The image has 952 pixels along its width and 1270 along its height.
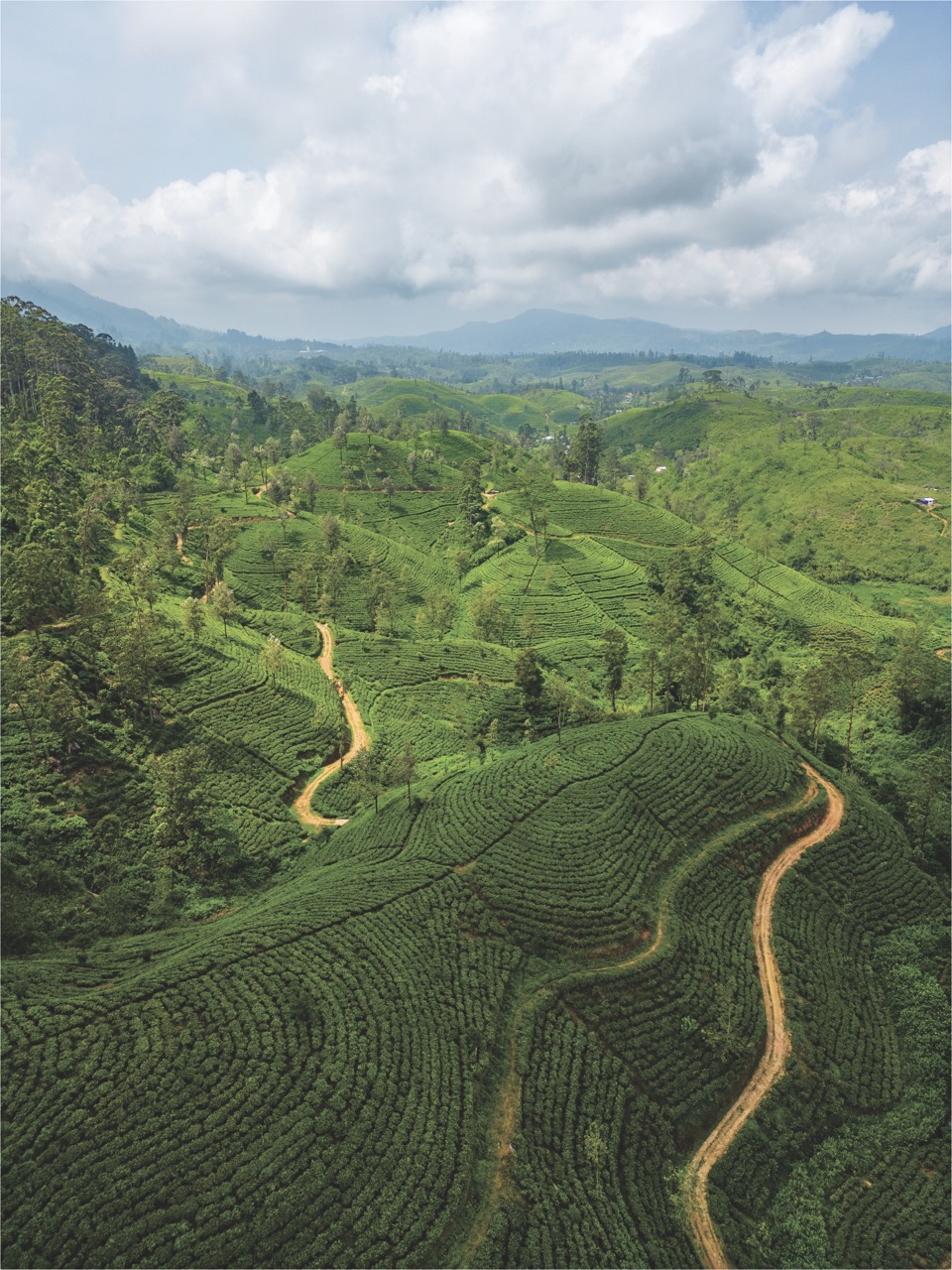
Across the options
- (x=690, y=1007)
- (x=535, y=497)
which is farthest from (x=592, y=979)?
(x=535, y=497)

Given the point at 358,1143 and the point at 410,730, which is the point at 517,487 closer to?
the point at 410,730

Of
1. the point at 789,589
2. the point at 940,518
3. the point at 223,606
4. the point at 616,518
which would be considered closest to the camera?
the point at 223,606

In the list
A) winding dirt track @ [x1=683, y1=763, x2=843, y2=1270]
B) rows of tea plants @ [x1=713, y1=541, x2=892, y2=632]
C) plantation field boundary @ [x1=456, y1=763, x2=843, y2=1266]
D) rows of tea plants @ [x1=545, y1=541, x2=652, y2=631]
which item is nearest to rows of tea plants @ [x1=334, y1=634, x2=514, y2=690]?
rows of tea plants @ [x1=545, y1=541, x2=652, y2=631]

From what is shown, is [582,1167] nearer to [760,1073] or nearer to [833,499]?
[760,1073]

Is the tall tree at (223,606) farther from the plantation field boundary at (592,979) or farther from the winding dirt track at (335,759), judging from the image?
the plantation field boundary at (592,979)

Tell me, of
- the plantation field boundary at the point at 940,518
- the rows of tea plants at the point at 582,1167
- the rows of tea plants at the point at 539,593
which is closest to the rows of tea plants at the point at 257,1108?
the rows of tea plants at the point at 582,1167
